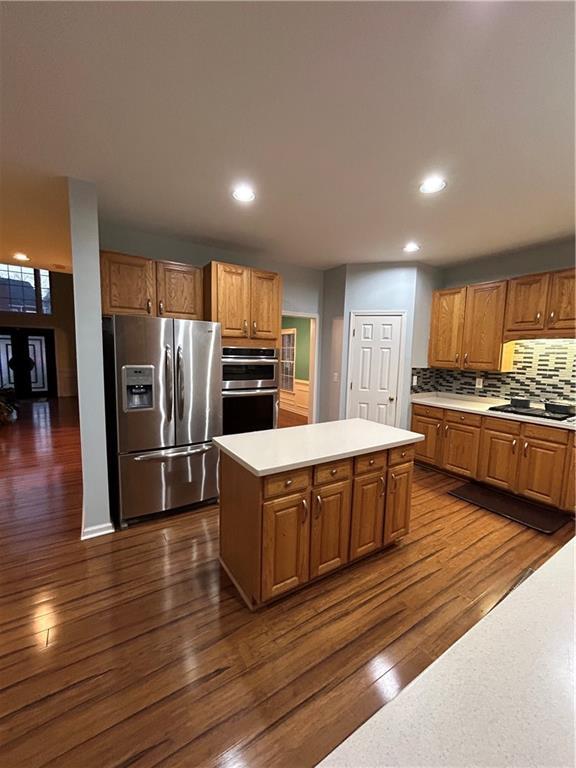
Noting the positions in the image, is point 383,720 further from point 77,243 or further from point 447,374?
point 447,374

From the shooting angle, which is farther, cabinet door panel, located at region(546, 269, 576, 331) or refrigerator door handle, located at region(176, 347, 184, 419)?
cabinet door panel, located at region(546, 269, 576, 331)

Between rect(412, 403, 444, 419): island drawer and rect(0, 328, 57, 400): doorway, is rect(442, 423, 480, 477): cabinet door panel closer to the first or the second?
rect(412, 403, 444, 419): island drawer

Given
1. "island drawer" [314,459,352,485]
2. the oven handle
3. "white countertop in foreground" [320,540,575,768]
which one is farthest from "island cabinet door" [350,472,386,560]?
the oven handle

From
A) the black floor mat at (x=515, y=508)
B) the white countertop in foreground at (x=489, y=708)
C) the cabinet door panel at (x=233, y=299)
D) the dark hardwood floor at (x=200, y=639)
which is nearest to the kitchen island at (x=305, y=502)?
the dark hardwood floor at (x=200, y=639)

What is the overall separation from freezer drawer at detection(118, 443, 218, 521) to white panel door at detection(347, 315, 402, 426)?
7.57ft

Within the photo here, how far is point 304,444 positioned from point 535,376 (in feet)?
10.3

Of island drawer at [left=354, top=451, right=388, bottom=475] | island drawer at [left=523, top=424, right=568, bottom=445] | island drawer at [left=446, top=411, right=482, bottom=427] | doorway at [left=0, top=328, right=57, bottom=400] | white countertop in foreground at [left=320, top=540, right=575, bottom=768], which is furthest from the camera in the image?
Result: doorway at [left=0, top=328, right=57, bottom=400]

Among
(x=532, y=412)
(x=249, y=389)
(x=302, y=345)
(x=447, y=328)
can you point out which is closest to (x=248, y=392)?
(x=249, y=389)

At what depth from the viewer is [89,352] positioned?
252 cm

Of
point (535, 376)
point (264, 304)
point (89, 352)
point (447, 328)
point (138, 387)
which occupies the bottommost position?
point (138, 387)

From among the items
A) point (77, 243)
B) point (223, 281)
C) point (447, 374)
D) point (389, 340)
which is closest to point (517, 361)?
point (447, 374)

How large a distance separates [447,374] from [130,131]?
14.4 ft

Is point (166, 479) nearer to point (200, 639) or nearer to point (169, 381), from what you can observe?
point (169, 381)

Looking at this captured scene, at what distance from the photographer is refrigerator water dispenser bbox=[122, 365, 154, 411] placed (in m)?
2.70
